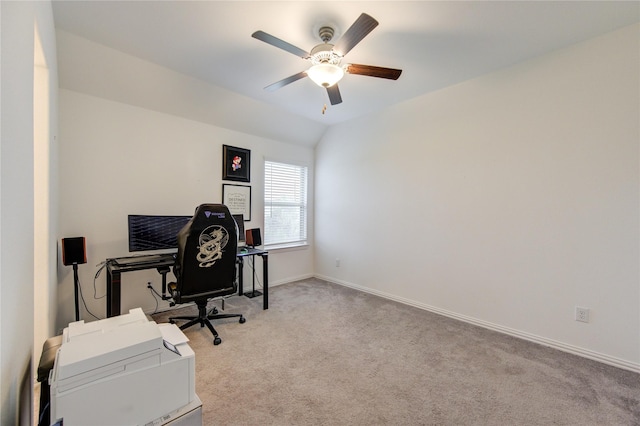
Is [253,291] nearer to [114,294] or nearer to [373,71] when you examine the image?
[114,294]

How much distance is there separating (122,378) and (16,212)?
2.18 ft

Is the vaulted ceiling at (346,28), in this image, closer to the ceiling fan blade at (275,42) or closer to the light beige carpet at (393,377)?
the ceiling fan blade at (275,42)

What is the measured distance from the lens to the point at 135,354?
37.1 inches

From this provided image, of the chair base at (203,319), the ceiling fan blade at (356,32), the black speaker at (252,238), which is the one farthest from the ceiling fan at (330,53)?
the chair base at (203,319)

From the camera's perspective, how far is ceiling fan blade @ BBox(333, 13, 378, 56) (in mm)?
1535

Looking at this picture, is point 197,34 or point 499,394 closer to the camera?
point 499,394

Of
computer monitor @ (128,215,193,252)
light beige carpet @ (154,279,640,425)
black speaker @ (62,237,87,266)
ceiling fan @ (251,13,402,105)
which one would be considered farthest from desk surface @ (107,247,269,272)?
ceiling fan @ (251,13,402,105)

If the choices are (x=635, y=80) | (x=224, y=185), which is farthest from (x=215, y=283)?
(x=635, y=80)

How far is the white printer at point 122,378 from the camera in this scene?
2.71ft

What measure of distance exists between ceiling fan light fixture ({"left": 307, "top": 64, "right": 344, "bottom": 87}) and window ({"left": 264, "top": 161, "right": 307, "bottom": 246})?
2.22 m

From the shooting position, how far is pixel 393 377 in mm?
1919

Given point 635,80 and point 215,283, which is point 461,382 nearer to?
point 215,283

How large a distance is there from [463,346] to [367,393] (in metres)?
1.13

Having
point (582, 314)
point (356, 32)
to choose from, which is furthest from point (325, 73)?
point (582, 314)
